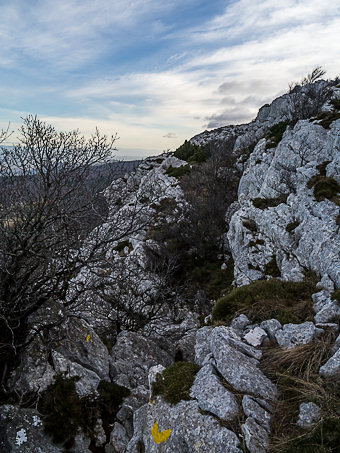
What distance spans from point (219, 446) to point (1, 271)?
5615 millimetres

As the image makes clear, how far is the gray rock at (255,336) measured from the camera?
18.3 ft

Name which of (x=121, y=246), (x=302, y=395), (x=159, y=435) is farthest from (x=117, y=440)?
(x=121, y=246)

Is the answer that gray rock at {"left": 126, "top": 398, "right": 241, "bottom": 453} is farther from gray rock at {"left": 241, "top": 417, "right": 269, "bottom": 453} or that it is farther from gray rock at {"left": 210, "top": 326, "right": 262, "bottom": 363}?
gray rock at {"left": 210, "top": 326, "right": 262, "bottom": 363}

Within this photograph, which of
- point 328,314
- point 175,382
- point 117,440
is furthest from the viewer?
point 328,314

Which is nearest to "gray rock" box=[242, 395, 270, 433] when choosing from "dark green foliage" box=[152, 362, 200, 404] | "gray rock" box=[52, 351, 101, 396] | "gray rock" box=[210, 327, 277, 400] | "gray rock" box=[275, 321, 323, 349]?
"gray rock" box=[210, 327, 277, 400]

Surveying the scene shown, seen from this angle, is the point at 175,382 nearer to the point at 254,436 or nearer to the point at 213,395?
the point at 213,395

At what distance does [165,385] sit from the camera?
4.97m

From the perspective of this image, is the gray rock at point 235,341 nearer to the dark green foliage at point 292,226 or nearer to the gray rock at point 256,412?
the gray rock at point 256,412

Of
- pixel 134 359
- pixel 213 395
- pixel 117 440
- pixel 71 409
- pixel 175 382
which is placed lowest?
pixel 117 440

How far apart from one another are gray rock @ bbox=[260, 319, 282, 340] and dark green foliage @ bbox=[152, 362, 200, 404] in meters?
1.68

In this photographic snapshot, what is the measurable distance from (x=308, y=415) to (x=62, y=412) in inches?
180

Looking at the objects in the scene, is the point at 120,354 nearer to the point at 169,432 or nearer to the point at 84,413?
the point at 84,413

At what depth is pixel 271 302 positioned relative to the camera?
689cm

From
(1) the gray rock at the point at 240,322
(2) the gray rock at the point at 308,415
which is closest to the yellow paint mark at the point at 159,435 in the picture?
(2) the gray rock at the point at 308,415
